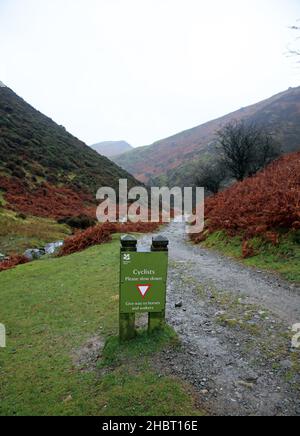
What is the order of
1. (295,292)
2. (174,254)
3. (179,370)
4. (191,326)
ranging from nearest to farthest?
(179,370) < (191,326) < (295,292) < (174,254)

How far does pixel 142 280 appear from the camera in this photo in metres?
5.90

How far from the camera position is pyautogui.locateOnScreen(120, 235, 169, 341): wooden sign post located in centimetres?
581

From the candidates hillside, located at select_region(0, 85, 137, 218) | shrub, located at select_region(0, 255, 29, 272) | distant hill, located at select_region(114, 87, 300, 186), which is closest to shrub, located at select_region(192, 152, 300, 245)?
shrub, located at select_region(0, 255, 29, 272)

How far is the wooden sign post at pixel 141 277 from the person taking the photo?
5812mm

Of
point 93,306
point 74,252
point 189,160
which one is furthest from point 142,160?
point 93,306

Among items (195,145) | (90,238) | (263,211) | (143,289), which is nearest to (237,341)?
(143,289)

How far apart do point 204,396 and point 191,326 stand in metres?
2.28

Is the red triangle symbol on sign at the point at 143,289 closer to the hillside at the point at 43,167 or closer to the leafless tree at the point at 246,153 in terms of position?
the hillside at the point at 43,167

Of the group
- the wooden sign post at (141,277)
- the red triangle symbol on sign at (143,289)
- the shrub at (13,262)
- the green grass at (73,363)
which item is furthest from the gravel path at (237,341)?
the shrub at (13,262)

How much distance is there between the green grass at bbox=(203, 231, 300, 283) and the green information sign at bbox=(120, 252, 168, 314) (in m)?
4.88

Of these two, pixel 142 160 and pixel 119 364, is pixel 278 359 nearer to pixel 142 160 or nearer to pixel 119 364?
pixel 119 364

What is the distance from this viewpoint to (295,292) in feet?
27.5

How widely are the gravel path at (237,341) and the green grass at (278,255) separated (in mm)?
442
